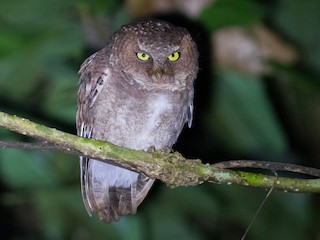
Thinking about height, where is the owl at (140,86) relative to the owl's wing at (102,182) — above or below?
above

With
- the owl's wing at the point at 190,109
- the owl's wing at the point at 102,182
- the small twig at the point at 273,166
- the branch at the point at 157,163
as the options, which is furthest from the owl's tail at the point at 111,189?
the small twig at the point at 273,166

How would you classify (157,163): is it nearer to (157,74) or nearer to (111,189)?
(157,74)

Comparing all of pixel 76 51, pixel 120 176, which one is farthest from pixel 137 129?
pixel 76 51

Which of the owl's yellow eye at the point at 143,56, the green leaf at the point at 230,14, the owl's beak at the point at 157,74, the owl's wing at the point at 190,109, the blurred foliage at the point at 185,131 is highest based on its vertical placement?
the owl's yellow eye at the point at 143,56

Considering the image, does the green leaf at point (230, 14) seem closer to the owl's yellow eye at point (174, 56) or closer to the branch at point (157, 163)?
the owl's yellow eye at point (174, 56)

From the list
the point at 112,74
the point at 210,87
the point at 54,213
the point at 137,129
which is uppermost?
the point at 112,74

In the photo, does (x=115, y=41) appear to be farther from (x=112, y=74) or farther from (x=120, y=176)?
(x=120, y=176)

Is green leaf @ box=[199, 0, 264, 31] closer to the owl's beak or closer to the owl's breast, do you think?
the owl's breast

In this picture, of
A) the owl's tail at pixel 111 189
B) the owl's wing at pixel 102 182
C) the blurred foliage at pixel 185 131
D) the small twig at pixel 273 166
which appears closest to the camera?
the small twig at pixel 273 166
